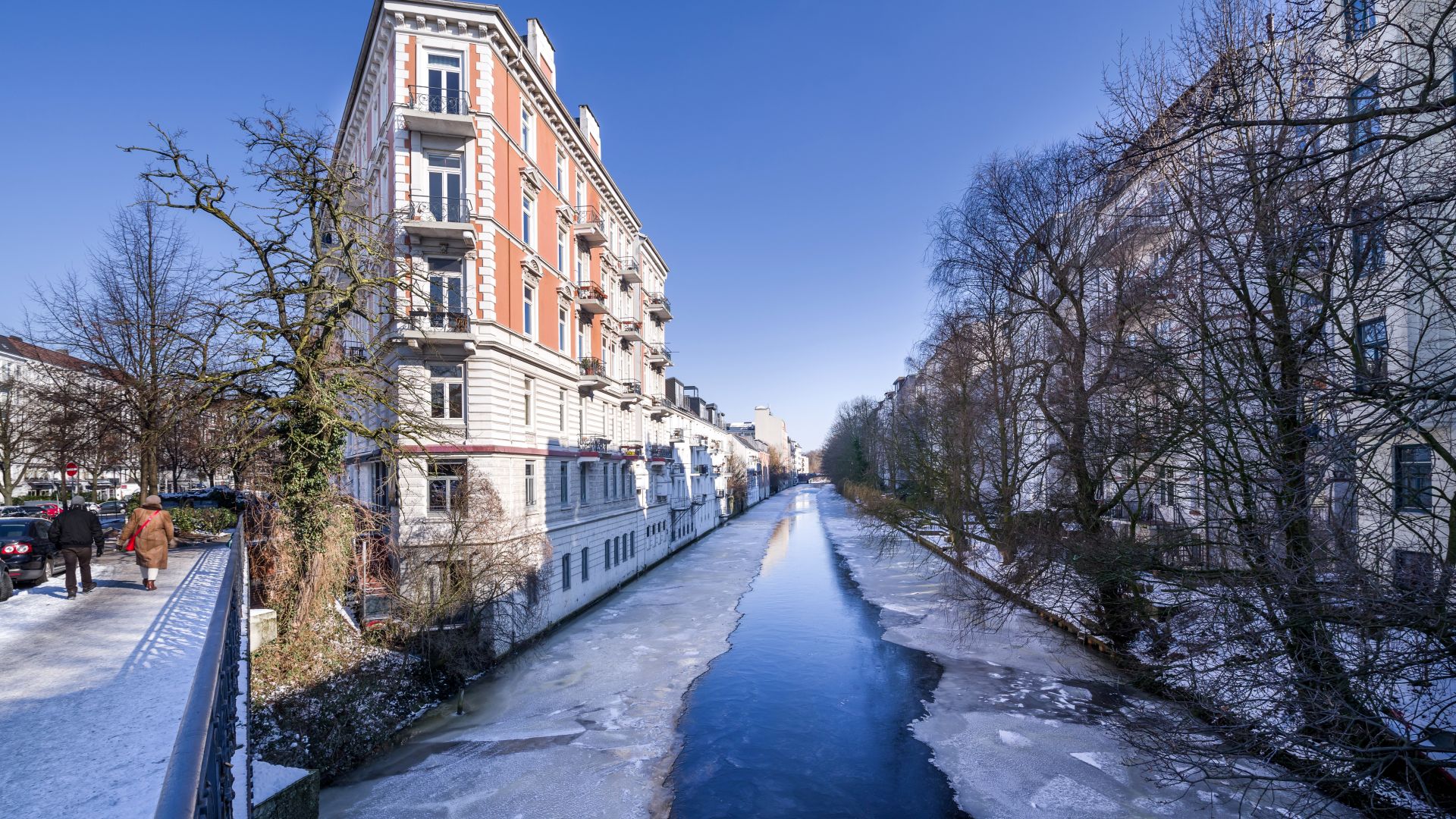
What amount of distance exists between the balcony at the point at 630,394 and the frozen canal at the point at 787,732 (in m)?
11.1

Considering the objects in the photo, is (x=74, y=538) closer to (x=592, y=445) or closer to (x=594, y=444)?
(x=592, y=445)

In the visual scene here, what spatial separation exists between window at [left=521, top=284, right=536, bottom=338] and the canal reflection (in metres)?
11.3

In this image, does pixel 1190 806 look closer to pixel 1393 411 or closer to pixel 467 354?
pixel 1393 411

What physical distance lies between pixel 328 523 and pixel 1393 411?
51.8 ft

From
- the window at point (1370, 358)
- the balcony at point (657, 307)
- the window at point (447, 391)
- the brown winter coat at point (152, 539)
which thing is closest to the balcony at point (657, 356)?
the balcony at point (657, 307)

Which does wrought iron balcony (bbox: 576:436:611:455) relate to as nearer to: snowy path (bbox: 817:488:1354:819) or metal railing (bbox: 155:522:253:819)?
snowy path (bbox: 817:488:1354:819)

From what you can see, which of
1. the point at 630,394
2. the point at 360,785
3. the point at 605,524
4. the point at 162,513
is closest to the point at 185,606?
the point at 162,513

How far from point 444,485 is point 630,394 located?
45.3ft

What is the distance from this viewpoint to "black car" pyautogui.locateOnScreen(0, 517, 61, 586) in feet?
42.1

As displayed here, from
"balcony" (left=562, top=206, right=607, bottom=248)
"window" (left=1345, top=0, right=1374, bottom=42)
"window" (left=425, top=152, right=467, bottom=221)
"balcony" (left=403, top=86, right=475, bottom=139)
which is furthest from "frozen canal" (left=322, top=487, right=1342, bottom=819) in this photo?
"balcony" (left=403, top=86, right=475, bottom=139)

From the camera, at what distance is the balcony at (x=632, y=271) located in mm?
31234

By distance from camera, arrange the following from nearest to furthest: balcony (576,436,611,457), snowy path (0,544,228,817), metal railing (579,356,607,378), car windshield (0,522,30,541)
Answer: snowy path (0,544,228,817)
car windshield (0,522,30,541)
balcony (576,436,611,457)
metal railing (579,356,607,378)

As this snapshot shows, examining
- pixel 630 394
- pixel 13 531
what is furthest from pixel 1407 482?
pixel 630 394

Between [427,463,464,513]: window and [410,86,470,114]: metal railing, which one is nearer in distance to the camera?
[427,463,464,513]: window
